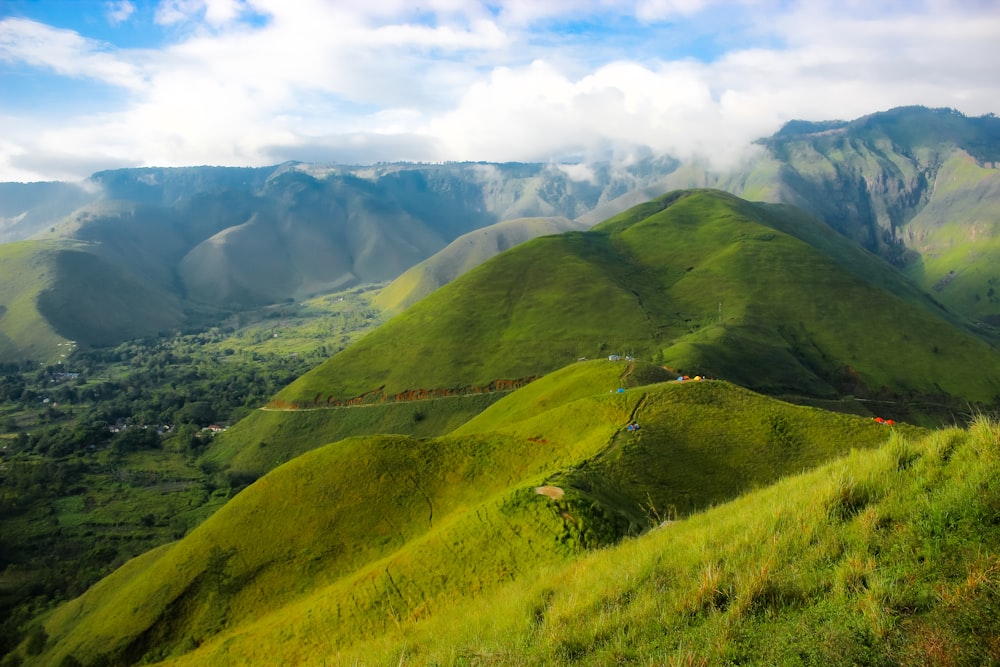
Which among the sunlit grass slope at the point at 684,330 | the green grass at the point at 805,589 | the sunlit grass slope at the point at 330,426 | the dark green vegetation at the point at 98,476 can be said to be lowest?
the dark green vegetation at the point at 98,476

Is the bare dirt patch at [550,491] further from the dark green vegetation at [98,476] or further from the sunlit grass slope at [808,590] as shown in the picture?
the dark green vegetation at [98,476]

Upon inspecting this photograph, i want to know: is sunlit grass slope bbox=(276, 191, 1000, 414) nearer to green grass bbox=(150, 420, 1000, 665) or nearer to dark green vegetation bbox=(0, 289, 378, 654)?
dark green vegetation bbox=(0, 289, 378, 654)

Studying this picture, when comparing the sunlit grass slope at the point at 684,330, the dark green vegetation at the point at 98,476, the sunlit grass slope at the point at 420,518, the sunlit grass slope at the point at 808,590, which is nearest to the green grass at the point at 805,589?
the sunlit grass slope at the point at 808,590

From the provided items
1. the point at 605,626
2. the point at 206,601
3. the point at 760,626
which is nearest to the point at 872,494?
the point at 760,626

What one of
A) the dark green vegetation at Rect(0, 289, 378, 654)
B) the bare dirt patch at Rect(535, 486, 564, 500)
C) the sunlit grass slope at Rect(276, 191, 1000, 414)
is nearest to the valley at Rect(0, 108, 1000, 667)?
the bare dirt patch at Rect(535, 486, 564, 500)

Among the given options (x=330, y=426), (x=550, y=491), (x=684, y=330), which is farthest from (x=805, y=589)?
(x=684, y=330)

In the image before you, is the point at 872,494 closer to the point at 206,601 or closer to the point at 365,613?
the point at 365,613

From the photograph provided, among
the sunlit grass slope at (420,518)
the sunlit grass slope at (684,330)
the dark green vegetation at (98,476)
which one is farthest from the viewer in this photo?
the sunlit grass slope at (684,330)

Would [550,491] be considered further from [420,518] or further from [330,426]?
[330,426]
